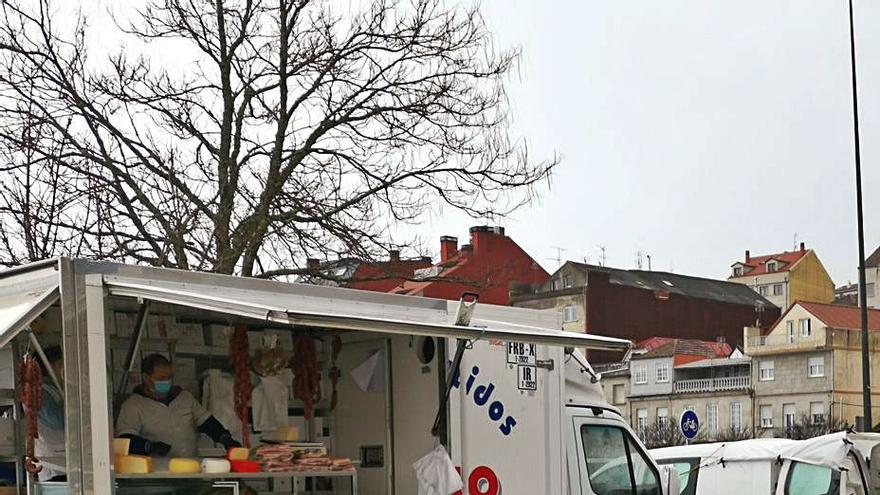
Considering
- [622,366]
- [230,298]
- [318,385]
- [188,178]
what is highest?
[188,178]

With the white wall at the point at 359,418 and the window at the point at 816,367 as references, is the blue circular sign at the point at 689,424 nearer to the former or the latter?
the white wall at the point at 359,418

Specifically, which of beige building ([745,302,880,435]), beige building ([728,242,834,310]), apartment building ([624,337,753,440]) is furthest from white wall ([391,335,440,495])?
beige building ([728,242,834,310])

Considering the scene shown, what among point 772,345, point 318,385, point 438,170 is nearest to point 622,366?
point 772,345

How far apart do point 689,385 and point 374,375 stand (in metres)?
63.4

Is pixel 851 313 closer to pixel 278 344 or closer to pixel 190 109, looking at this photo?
pixel 190 109

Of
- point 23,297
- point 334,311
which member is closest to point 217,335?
point 334,311

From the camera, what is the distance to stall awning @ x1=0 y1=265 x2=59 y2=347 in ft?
23.1

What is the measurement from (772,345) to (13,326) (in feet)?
216

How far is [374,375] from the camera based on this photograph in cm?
1009

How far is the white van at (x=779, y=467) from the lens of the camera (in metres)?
14.2

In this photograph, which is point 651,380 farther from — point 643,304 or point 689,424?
point 689,424

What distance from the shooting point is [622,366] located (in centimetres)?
7406

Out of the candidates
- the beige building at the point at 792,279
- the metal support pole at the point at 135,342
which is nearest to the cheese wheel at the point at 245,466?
the metal support pole at the point at 135,342

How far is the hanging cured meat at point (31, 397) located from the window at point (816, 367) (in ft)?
207
